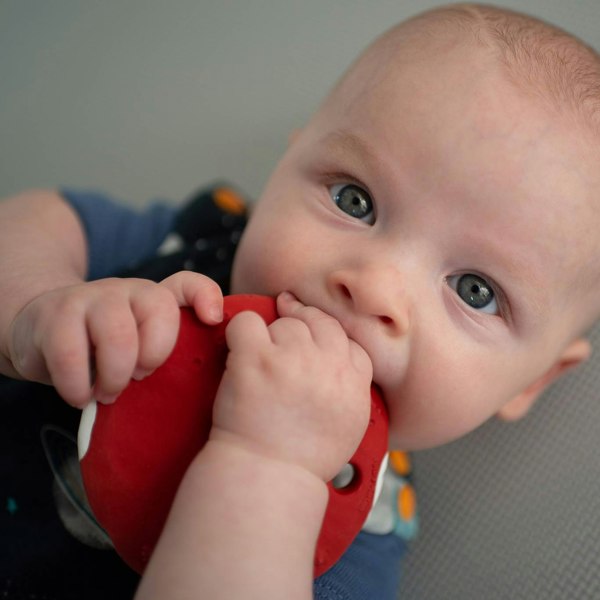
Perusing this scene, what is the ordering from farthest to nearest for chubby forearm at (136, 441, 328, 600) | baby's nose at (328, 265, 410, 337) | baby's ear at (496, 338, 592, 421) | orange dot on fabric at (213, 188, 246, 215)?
orange dot on fabric at (213, 188, 246, 215)
baby's ear at (496, 338, 592, 421)
baby's nose at (328, 265, 410, 337)
chubby forearm at (136, 441, 328, 600)

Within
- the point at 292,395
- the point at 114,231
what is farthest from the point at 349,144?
the point at 114,231

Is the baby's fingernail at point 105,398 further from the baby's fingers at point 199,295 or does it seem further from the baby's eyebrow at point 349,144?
the baby's eyebrow at point 349,144

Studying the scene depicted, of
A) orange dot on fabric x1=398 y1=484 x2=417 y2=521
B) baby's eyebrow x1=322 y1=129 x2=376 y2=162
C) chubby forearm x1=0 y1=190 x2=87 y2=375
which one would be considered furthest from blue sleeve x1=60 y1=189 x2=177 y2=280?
orange dot on fabric x1=398 y1=484 x2=417 y2=521

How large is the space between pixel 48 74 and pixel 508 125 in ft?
2.98

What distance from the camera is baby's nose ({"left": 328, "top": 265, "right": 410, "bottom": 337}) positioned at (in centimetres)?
56

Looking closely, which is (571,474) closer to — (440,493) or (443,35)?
(440,493)

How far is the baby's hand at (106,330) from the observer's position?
1.53 ft

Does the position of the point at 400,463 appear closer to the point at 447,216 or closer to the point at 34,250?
the point at 447,216

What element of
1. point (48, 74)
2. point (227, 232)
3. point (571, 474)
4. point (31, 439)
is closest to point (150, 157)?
point (48, 74)

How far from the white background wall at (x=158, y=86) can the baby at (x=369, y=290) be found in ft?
1.42

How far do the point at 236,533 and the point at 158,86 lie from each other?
3.08 feet

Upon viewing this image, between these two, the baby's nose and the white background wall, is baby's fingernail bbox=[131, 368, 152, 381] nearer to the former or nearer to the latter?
the baby's nose

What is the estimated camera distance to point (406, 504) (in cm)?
86

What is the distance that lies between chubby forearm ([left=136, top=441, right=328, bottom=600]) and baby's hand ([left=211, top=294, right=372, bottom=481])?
0.01 meters
